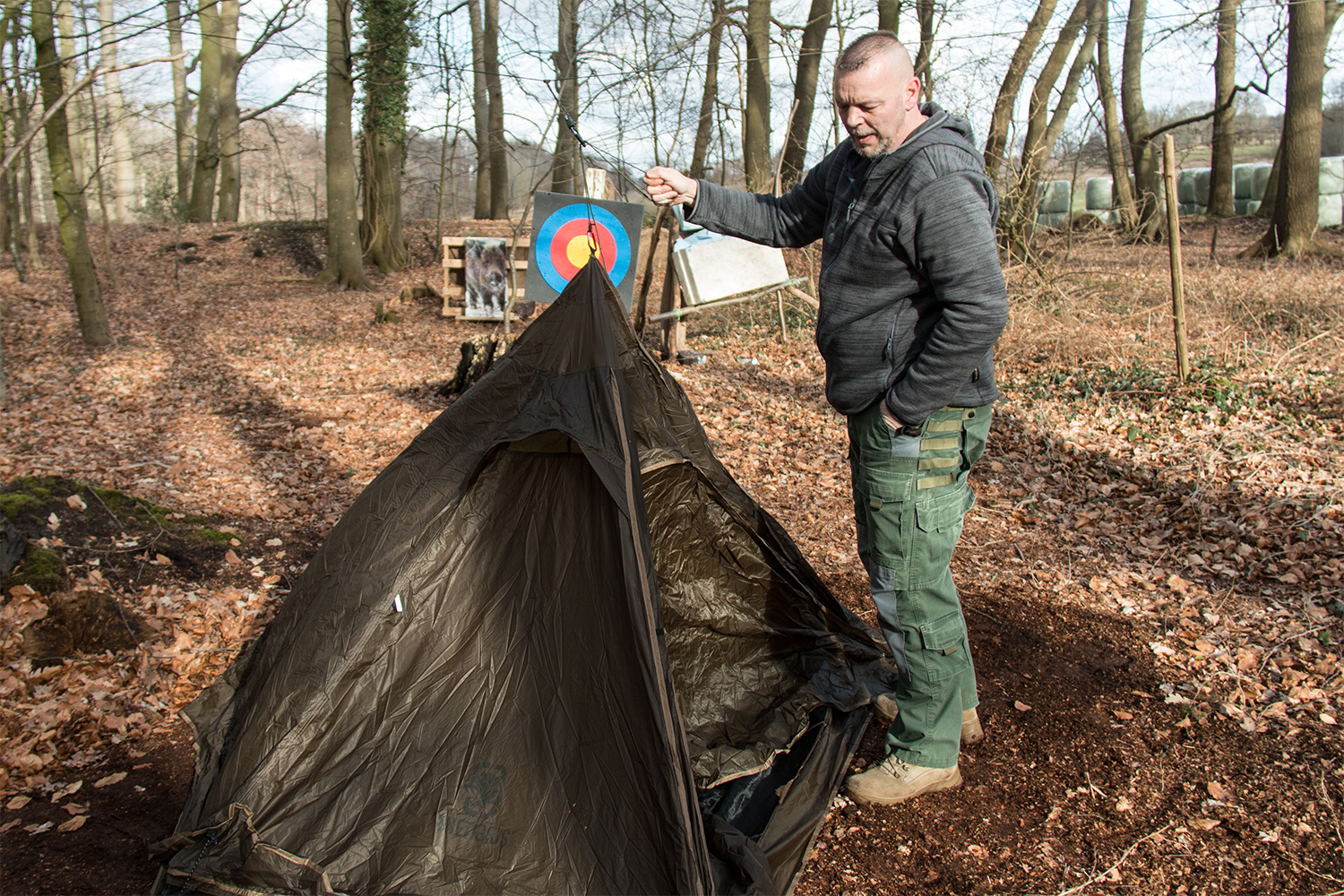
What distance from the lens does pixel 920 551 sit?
237 cm

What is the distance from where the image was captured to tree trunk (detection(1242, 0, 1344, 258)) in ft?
37.1

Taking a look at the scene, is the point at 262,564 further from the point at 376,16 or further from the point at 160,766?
the point at 376,16

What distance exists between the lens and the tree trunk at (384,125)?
14.8 m

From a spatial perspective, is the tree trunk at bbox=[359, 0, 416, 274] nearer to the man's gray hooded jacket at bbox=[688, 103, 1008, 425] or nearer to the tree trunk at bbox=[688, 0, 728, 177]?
the tree trunk at bbox=[688, 0, 728, 177]

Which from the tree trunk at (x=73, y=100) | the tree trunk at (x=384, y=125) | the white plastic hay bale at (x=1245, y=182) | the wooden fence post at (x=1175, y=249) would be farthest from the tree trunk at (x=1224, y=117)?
the tree trunk at (x=73, y=100)

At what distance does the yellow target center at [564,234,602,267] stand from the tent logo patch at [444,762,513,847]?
163 inches

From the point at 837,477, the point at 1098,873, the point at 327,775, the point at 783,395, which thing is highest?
the point at 783,395

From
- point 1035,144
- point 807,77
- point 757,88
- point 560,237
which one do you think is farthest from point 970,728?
point 807,77

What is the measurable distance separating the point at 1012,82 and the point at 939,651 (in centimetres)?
1037

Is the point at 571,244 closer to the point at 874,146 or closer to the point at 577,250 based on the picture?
the point at 577,250

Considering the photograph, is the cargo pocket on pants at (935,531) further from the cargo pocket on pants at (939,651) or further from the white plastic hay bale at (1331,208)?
the white plastic hay bale at (1331,208)

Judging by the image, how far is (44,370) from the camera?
8.84 m

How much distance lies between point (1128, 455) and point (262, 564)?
5.34 m

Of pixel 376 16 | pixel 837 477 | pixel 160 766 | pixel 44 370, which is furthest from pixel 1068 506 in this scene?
pixel 376 16
